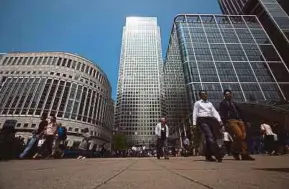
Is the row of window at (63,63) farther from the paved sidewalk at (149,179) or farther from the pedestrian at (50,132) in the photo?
the paved sidewalk at (149,179)

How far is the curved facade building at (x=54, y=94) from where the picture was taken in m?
64.8

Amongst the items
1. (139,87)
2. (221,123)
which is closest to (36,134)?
(221,123)

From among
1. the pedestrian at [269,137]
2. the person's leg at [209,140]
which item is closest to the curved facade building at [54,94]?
the pedestrian at [269,137]

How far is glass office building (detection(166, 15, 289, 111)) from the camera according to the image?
59.7 m

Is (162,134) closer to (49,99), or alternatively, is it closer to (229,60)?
(229,60)

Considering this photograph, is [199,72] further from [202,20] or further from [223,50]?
[202,20]

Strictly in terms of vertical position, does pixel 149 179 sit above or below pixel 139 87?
below

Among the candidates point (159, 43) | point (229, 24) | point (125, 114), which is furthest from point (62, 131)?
point (159, 43)

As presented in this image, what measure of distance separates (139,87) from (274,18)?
8627 cm

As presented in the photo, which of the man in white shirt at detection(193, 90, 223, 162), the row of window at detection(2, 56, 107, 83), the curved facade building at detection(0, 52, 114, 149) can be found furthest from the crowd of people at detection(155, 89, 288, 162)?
the row of window at detection(2, 56, 107, 83)

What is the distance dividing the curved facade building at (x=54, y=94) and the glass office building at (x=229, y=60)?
36.7 metres

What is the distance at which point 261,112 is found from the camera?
39.4 metres

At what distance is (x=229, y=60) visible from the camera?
6769 cm

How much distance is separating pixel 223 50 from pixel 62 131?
225ft
